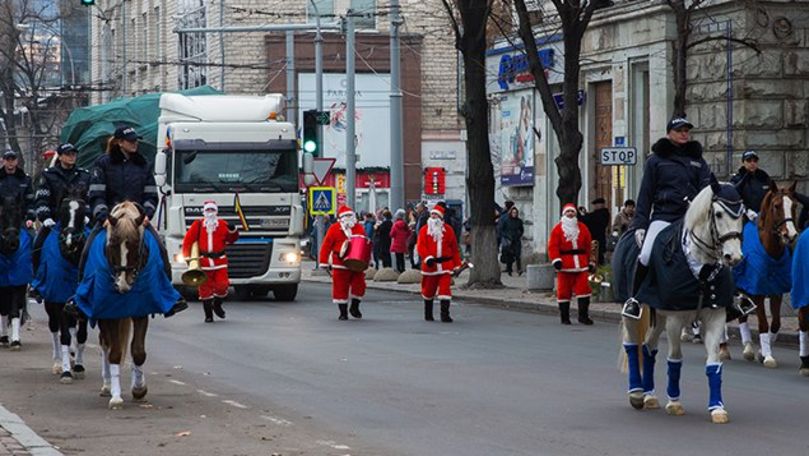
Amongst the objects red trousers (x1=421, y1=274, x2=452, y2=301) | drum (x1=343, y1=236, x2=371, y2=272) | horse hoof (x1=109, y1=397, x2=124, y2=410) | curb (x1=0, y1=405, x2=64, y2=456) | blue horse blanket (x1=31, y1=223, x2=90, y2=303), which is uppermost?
blue horse blanket (x1=31, y1=223, x2=90, y2=303)

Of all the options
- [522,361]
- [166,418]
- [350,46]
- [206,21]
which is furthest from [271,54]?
[166,418]

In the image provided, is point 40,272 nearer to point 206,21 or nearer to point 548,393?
point 548,393

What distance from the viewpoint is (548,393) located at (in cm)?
1523

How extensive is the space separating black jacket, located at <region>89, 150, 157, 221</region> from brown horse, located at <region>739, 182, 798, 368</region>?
6027 millimetres

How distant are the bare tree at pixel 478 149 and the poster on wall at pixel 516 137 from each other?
9243mm

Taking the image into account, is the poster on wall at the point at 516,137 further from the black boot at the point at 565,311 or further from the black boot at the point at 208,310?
the black boot at the point at 208,310

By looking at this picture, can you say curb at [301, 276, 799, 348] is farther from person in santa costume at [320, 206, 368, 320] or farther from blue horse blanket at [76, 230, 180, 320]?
blue horse blanket at [76, 230, 180, 320]

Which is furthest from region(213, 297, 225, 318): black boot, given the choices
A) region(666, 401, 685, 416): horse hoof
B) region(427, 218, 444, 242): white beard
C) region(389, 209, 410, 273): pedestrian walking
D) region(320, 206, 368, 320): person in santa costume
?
region(389, 209, 410, 273): pedestrian walking

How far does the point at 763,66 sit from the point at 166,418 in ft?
72.5

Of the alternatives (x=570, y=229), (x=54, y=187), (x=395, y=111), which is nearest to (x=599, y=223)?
(x=570, y=229)

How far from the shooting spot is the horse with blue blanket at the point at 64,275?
53.7 feet

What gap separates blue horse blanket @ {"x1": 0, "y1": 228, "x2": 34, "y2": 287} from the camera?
1972cm

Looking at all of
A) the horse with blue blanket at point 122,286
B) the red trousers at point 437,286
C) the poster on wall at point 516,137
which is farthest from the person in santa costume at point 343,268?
the poster on wall at point 516,137

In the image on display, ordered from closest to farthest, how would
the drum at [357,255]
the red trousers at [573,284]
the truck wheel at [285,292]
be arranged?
the red trousers at [573,284] < the drum at [357,255] < the truck wheel at [285,292]
